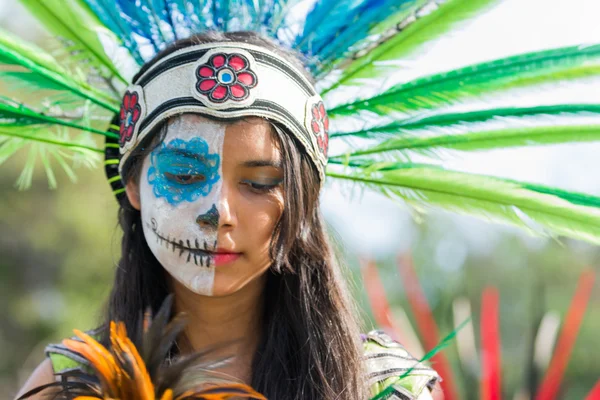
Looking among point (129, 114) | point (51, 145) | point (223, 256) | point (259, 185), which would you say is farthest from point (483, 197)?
point (51, 145)

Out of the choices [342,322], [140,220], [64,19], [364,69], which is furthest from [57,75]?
[342,322]

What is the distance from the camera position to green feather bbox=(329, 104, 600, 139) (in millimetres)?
2668

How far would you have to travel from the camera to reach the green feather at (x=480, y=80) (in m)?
2.64

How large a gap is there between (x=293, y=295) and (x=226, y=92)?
696mm

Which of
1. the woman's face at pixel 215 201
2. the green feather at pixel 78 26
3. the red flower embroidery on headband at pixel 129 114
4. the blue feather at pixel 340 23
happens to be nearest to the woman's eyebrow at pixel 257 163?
the woman's face at pixel 215 201

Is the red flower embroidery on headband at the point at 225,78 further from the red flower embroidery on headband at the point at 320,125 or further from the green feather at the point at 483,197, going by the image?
the green feather at the point at 483,197

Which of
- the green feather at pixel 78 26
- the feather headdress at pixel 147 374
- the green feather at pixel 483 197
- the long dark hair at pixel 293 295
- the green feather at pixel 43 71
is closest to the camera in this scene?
the feather headdress at pixel 147 374

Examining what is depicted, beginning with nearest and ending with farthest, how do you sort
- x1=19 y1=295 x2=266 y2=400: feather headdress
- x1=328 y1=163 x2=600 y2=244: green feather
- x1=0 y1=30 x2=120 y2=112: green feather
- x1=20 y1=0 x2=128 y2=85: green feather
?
1. x1=19 y1=295 x2=266 y2=400: feather headdress
2. x1=328 y1=163 x2=600 y2=244: green feather
3. x1=0 y1=30 x2=120 y2=112: green feather
4. x1=20 y1=0 x2=128 y2=85: green feather

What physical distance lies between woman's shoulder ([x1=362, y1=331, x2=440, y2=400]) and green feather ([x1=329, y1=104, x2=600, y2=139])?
0.73 meters

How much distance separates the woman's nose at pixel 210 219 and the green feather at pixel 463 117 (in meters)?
0.76

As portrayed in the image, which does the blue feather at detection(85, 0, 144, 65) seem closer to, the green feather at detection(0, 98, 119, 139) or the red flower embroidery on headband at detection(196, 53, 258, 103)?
the green feather at detection(0, 98, 119, 139)

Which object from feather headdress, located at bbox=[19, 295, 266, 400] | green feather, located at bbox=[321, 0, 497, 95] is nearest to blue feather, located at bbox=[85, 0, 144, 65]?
green feather, located at bbox=[321, 0, 497, 95]

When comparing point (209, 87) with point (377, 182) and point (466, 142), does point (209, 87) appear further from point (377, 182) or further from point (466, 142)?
point (466, 142)

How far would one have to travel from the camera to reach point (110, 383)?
6.08 ft
